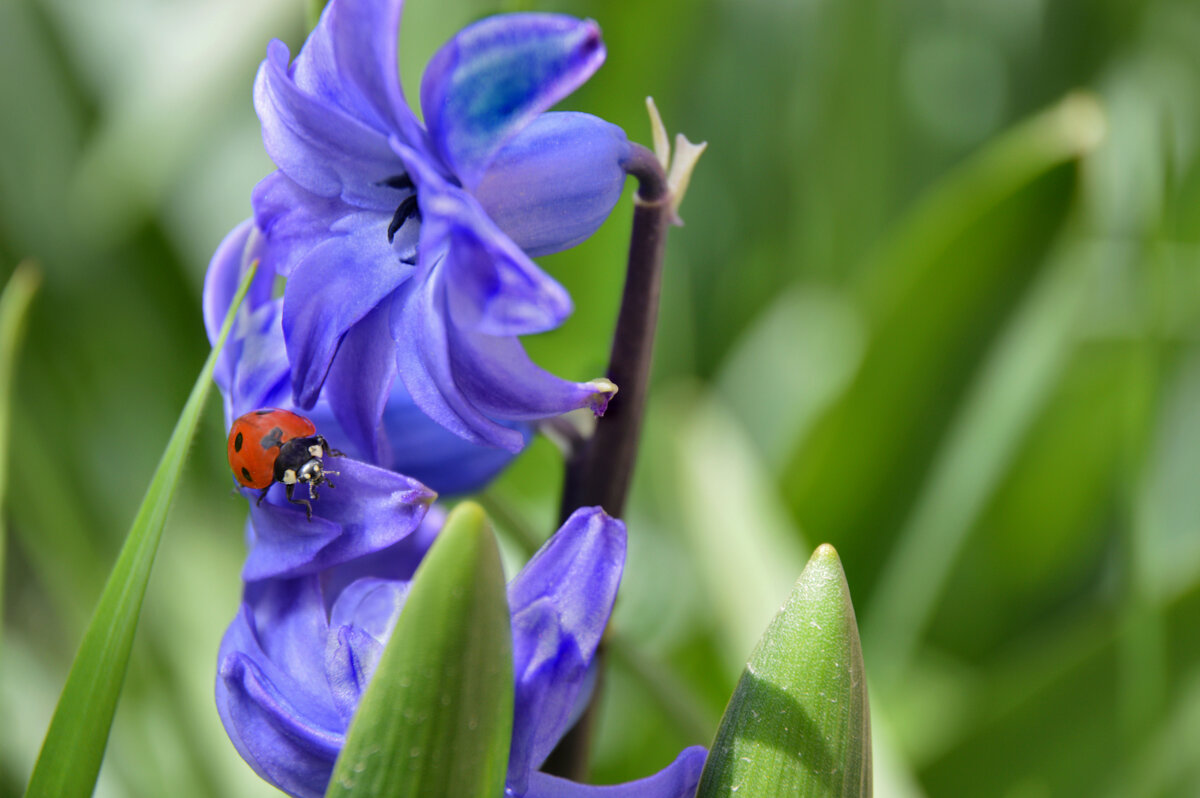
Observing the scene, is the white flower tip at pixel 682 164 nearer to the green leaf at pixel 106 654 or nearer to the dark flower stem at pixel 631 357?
the dark flower stem at pixel 631 357

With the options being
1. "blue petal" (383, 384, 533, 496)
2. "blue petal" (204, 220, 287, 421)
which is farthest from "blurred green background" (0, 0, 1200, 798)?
"blue petal" (204, 220, 287, 421)

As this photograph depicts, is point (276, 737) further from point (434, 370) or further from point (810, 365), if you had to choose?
point (810, 365)

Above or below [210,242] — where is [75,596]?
below

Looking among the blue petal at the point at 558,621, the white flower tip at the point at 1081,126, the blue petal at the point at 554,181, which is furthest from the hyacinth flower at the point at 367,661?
the white flower tip at the point at 1081,126

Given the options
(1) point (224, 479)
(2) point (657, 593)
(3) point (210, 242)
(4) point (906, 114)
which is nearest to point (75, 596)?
(1) point (224, 479)

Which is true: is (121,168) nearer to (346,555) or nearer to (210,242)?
(210,242)

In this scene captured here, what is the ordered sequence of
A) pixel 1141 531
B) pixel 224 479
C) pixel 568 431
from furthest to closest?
1. pixel 224 479
2. pixel 1141 531
3. pixel 568 431
